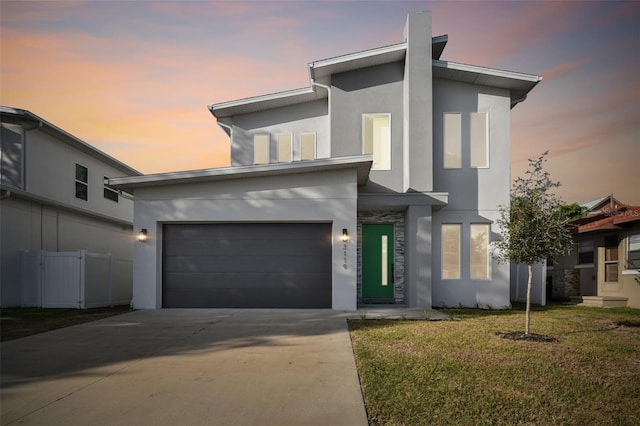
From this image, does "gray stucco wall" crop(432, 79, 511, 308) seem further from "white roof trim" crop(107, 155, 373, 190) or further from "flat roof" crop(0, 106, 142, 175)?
"flat roof" crop(0, 106, 142, 175)

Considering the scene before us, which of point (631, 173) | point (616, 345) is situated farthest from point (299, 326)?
point (631, 173)

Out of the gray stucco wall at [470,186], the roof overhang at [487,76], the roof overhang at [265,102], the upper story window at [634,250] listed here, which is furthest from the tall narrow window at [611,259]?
the roof overhang at [265,102]

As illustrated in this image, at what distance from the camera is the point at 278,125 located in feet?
52.9

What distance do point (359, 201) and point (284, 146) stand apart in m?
3.97

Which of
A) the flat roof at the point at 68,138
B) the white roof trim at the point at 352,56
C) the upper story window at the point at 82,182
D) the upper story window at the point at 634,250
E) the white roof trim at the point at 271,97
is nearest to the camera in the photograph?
the white roof trim at the point at 352,56

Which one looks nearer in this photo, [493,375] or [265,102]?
[493,375]

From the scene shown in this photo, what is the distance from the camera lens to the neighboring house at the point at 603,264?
15672mm

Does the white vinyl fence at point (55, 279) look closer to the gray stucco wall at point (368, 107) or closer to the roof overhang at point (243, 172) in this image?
the roof overhang at point (243, 172)

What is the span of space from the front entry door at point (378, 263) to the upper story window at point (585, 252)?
9.02 meters

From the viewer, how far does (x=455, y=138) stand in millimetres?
14391

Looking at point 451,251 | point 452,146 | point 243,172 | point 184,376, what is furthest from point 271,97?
point 184,376

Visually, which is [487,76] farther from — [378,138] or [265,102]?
[265,102]

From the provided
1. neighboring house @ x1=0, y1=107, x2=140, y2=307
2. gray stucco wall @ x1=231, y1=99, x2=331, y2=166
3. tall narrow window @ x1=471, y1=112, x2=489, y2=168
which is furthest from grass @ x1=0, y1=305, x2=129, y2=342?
tall narrow window @ x1=471, y1=112, x2=489, y2=168

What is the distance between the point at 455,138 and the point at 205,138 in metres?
10.4
